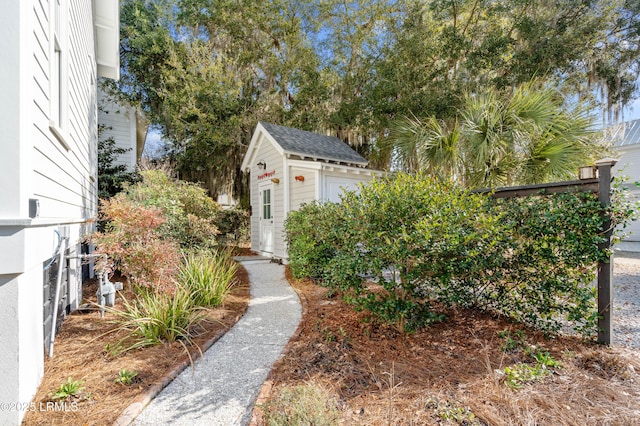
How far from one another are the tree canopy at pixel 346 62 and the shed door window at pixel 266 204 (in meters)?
4.77

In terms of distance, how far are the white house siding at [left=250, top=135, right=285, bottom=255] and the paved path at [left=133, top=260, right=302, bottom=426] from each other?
169 inches

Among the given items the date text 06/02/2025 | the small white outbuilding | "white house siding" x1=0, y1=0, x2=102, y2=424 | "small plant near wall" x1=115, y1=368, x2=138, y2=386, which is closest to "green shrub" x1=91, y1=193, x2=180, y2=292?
"white house siding" x1=0, y1=0, x2=102, y2=424

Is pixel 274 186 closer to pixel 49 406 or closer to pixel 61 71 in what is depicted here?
pixel 61 71

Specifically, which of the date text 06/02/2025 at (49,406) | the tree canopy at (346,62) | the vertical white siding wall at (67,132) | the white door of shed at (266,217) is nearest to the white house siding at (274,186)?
the white door of shed at (266,217)

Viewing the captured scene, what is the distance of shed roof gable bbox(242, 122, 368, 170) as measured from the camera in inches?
322

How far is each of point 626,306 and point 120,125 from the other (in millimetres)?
13315

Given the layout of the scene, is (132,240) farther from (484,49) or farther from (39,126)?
(484,49)

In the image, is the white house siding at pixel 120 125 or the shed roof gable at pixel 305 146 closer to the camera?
the shed roof gable at pixel 305 146

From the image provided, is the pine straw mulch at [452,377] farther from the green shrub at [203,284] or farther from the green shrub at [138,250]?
the green shrub at [138,250]

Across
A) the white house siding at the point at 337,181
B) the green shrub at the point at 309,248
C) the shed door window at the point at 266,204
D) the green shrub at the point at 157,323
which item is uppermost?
the white house siding at the point at 337,181

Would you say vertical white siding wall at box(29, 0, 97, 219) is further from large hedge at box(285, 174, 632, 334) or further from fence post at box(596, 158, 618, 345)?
fence post at box(596, 158, 618, 345)

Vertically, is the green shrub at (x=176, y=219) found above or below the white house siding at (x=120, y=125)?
below

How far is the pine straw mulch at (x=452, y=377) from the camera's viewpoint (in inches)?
80.9

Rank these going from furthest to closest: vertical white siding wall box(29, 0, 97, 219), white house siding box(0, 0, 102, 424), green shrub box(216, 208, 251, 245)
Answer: green shrub box(216, 208, 251, 245)
vertical white siding wall box(29, 0, 97, 219)
white house siding box(0, 0, 102, 424)
